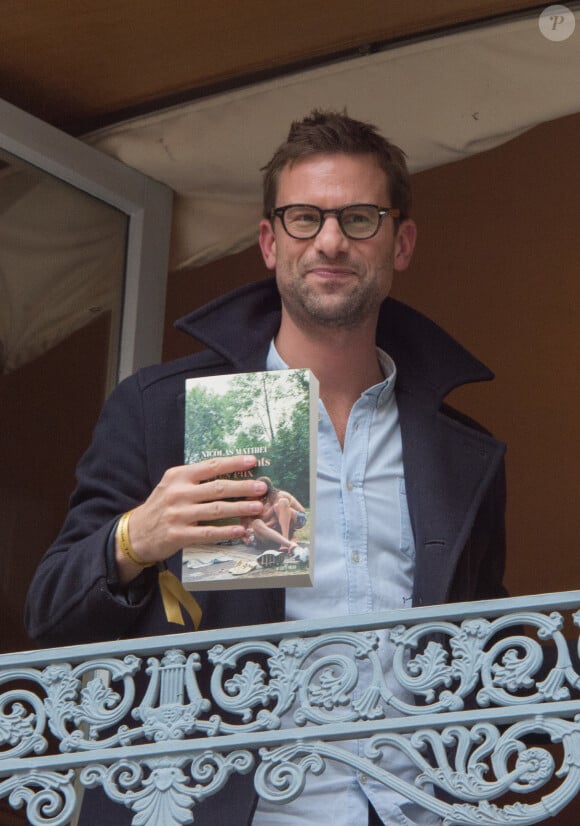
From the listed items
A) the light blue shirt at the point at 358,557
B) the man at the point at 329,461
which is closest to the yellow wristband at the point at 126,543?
the man at the point at 329,461

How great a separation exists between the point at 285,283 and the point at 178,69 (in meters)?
1.11

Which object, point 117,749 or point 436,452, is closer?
point 117,749

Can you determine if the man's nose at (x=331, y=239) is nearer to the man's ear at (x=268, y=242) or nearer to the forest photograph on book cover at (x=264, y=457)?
the man's ear at (x=268, y=242)

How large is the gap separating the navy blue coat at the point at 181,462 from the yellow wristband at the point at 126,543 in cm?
4

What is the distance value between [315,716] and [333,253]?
99cm

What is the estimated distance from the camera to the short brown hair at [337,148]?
2.95m

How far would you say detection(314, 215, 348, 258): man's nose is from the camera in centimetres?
278

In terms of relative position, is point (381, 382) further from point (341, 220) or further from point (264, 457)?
point (264, 457)

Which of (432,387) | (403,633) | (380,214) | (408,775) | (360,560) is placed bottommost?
(408,775)

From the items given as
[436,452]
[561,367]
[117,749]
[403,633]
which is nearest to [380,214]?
[436,452]

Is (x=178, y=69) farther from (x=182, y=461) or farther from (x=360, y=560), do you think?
(x=360, y=560)

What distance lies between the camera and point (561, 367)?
17.4ft

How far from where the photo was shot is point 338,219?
283 cm

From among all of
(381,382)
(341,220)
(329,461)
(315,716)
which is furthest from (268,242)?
(315,716)
